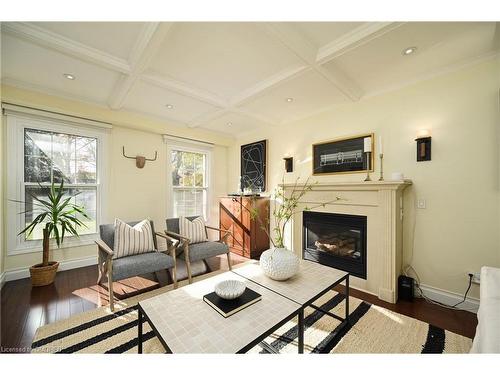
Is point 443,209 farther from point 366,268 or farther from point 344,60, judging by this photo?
point 344,60

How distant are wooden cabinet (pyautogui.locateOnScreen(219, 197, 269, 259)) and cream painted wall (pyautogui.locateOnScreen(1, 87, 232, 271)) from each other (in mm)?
1251

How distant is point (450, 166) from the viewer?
6.66ft

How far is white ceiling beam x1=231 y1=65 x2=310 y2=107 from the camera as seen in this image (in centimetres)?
205

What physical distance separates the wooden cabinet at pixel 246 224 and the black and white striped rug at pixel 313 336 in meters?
1.75

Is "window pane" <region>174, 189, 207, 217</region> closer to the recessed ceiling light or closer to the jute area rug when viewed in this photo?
the jute area rug

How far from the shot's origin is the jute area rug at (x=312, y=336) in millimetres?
1442

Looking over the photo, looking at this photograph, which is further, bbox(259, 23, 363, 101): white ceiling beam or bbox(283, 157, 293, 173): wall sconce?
bbox(283, 157, 293, 173): wall sconce

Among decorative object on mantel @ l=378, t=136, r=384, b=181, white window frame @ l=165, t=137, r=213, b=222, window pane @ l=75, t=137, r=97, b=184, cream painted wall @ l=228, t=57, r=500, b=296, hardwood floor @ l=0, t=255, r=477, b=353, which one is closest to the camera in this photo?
hardwood floor @ l=0, t=255, r=477, b=353

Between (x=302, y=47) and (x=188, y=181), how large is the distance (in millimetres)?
3157

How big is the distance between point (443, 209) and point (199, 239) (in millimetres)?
2866

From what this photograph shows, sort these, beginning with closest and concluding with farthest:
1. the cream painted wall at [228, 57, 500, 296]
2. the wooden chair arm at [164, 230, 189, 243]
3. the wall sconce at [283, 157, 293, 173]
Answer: the cream painted wall at [228, 57, 500, 296]
the wooden chair arm at [164, 230, 189, 243]
the wall sconce at [283, 157, 293, 173]

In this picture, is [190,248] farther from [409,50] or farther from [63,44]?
[409,50]

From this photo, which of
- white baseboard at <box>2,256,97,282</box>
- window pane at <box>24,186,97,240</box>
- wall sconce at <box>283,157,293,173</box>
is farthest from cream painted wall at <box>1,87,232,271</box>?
wall sconce at <box>283,157,293,173</box>
